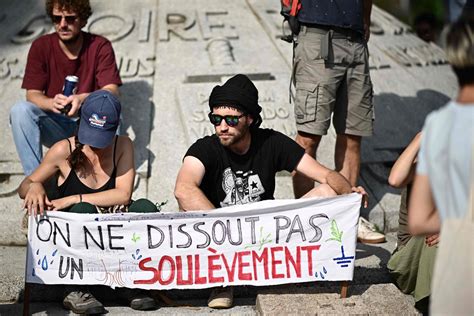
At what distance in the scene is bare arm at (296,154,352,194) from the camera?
16.4 ft

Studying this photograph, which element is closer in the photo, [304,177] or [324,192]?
[324,192]

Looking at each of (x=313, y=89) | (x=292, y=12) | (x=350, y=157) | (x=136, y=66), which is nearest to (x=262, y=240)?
(x=313, y=89)

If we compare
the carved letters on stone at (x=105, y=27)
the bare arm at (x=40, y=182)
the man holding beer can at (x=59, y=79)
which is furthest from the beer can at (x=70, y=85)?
the carved letters on stone at (x=105, y=27)

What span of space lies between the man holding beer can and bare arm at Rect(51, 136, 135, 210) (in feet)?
3.02

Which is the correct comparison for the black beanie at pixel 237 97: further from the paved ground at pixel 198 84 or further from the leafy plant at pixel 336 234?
the paved ground at pixel 198 84

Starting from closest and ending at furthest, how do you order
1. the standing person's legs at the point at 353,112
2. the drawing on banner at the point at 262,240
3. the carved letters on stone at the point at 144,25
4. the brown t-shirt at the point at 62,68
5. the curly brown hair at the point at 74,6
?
the drawing on banner at the point at 262,240 < the standing person's legs at the point at 353,112 < the curly brown hair at the point at 74,6 < the brown t-shirt at the point at 62,68 < the carved letters on stone at the point at 144,25

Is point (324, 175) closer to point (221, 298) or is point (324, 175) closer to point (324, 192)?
point (324, 192)

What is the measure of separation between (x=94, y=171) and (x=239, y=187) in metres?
0.88

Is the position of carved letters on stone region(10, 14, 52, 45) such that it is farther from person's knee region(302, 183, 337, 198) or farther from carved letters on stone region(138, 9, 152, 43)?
person's knee region(302, 183, 337, 198)

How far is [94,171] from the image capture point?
5.32m

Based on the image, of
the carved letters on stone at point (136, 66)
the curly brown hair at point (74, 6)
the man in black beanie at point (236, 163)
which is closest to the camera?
the man in black beanie at point (236, 163)

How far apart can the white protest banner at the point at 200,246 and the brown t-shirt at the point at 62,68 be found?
5.99ft

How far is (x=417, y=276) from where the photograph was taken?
4.90 metres

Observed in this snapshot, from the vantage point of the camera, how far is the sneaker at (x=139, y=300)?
493 cm
